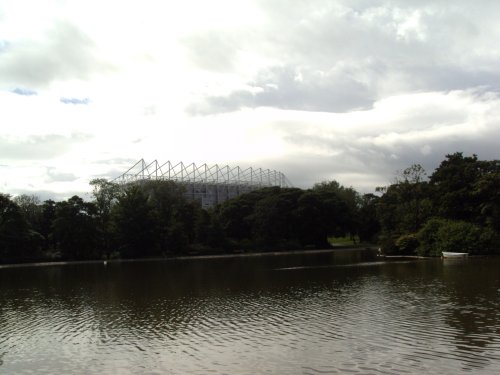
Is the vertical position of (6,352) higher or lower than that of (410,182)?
lower

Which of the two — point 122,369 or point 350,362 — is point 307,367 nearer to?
point 350,362

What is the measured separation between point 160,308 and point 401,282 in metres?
14.8

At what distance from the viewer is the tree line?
5431cm

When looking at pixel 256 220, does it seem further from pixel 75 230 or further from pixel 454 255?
pixel 454 255

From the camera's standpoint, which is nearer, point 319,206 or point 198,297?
point 198,297

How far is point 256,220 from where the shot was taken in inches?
3349

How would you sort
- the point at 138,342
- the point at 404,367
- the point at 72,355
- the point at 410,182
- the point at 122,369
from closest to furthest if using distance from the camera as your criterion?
the point at 404,367 → the point at 122,369 → the point at 72,355 → the point at 138,342 → the point at 410,182

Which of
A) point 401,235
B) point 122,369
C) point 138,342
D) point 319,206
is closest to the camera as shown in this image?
point 122,369

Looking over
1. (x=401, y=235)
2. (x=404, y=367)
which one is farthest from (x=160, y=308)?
(x=401, y=235)

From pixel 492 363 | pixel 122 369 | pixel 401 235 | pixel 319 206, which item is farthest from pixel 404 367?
pixel 319 206

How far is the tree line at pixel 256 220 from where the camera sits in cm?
5431

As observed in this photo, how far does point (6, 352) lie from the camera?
15250mm

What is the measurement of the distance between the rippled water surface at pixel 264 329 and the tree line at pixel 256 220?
26.1 metres

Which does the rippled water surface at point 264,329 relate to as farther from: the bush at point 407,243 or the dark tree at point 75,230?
the dark tree at point 75,230
